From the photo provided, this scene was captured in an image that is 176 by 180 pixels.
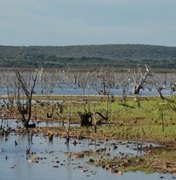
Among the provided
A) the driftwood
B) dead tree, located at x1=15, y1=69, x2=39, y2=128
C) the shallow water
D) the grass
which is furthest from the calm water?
the driftwood

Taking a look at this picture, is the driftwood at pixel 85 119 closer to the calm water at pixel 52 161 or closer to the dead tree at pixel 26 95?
the dead tree at pixel 26 95

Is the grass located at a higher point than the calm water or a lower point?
higher

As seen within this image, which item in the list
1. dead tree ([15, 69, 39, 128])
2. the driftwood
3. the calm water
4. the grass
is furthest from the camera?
dead tree ([15, 69, 39, 128])

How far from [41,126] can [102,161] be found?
48.4 ft

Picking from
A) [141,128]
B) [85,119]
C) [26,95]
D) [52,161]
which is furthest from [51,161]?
[26,95]

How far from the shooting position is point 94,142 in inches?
1334

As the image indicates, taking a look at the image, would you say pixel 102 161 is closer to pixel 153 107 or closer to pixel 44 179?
pixel 44 179

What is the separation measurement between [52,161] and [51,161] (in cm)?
4

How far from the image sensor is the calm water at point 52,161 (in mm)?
24719

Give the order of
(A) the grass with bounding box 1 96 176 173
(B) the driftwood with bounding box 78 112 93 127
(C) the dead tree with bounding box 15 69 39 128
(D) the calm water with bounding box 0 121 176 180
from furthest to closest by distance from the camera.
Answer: (C) the dead tree with bounding box 15 69 39 128 → (B) the driftwood with bounding box 78 112 93 127 → (A) the grass with bounding box 1 96 176 173 → (D) the calm water with bounding box 0 121 176 180

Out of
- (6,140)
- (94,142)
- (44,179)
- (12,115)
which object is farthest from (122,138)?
(12,115)

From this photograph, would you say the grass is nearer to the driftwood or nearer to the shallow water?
the driftwood

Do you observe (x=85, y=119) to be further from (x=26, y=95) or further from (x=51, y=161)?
(x=51, y=161)

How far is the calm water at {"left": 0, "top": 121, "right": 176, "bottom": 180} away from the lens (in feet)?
81.1
